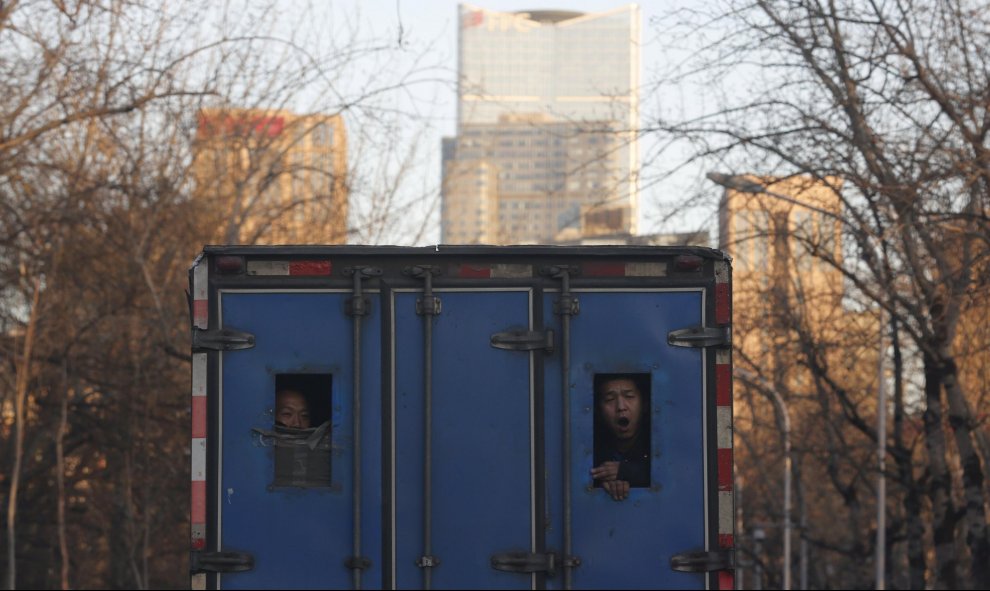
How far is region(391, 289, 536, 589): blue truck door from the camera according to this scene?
755cm

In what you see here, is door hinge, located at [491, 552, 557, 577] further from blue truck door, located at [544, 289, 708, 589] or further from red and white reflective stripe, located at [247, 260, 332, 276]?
red and white reflective stripe, located at [247, 260, 332, 276]

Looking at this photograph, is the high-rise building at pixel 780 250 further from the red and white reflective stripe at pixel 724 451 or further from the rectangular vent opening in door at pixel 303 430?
the rectangular vent opening in door at pixel 303 430

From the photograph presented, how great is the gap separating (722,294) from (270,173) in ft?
47.5

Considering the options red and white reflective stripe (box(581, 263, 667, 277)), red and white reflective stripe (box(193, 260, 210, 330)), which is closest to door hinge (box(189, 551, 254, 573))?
red and white reflective stripe (box(193, 260, 210, 330))

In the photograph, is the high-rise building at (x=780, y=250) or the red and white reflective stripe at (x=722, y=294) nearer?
the red and white reflective stripe at (x=722, y=294)

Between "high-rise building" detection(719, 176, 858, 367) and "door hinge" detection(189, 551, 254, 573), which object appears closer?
"door hinge" detection(189, 551, 254, 573)

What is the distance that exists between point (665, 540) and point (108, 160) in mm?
16189

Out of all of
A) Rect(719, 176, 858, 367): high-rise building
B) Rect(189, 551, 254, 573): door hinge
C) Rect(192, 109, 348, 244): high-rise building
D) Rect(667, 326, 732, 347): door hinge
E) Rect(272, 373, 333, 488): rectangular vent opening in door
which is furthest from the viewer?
Rect(192, 109, 348, 244): high-rise building

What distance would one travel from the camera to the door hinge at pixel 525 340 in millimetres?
7668

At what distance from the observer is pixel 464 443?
7.64 metres

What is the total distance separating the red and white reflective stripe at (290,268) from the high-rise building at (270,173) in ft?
44.1

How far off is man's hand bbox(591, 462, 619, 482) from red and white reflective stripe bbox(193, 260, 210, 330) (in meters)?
2.12

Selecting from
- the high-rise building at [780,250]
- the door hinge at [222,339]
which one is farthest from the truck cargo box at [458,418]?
the high-rise building at [780,250]

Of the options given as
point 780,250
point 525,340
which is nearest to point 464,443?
point 525,340
